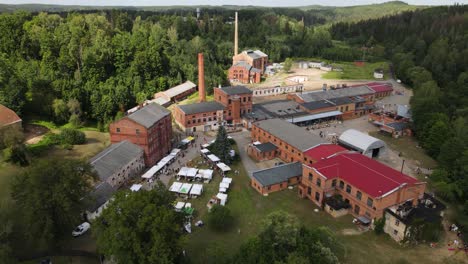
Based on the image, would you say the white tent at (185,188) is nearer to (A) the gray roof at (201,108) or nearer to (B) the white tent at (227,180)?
(B) the white tent at (227,180)

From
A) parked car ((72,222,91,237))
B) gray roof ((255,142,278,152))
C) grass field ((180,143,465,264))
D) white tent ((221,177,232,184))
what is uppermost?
gray roof ((255,142,278,152))

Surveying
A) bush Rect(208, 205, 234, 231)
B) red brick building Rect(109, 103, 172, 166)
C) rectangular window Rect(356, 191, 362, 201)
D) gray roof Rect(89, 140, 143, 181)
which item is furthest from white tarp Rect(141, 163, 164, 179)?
rectangular window Rect(356, 191, 362, 201)

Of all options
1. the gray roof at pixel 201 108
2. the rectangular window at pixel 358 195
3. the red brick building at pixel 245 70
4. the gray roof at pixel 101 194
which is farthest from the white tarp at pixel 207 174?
the red brick building at pixel 245 70

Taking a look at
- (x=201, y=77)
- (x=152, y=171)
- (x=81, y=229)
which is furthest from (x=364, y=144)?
(x=81, y=229)

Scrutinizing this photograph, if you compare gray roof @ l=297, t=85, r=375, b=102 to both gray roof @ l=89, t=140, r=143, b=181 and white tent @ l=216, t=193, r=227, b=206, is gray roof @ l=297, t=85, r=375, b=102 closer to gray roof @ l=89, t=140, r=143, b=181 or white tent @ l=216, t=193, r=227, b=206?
white tent @ l=216, t=193, r=227, b=206

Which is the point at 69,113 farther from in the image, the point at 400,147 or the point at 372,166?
the point at 400,147

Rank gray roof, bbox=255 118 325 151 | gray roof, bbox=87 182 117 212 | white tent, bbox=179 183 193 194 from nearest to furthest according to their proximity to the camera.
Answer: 1. gray roof, bbox=87 182 117 212
2. white tent, bbox=179 183 193 194
3. gray roof, bbox=255 118 325 151

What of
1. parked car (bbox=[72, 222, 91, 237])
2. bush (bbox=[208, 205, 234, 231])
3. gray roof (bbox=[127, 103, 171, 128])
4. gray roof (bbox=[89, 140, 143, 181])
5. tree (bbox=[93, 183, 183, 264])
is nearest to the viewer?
tree (bbox=[93, 183, 183, 264])
